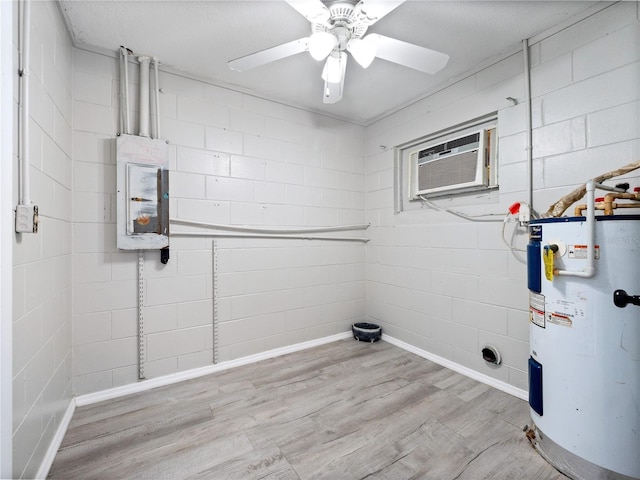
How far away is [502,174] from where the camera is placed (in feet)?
6.85

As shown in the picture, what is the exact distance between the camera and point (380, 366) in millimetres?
2451

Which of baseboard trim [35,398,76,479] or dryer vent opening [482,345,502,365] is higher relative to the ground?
dryer vent opening [482,345,502,365]

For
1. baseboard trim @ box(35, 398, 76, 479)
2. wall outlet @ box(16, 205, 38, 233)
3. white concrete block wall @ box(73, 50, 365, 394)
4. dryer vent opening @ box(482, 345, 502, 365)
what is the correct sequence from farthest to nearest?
dryer vent opening @ box(482, 345, 502, 365) < white concrete block wall @ box(73, 50, 365, 394) < baseboard trim @ box(35, 398, 76, 479) < wall outlet @ box(16, 205, 38, 233)

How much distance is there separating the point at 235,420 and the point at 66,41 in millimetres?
2646

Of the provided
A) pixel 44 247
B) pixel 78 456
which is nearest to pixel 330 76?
pixel 44 247

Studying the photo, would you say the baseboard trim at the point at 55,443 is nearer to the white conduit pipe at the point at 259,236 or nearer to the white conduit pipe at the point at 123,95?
the white conduit pipe at the point at 259,236

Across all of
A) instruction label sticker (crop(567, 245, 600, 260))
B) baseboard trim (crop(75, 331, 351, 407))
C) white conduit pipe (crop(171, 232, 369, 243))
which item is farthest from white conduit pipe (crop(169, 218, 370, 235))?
instruction label sticker (crop(567, 245, 600, 260))

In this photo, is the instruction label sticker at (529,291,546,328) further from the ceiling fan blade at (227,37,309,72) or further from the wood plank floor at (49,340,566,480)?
the ceiling fan blade at (227,37,309,72)

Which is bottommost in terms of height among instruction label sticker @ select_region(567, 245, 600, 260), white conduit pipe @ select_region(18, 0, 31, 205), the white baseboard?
the white baseboard

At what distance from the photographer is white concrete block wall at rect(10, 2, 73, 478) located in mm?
1127

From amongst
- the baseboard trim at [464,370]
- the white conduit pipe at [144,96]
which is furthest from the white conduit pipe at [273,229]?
the baseboard trim at [464,370]

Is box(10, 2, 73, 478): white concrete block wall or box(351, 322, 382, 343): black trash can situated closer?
box(10, 2, 73, 478): white concrete block wall

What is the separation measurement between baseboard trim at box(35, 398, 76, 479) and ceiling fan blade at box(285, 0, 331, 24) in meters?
2.47

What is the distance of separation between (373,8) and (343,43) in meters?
0.30
